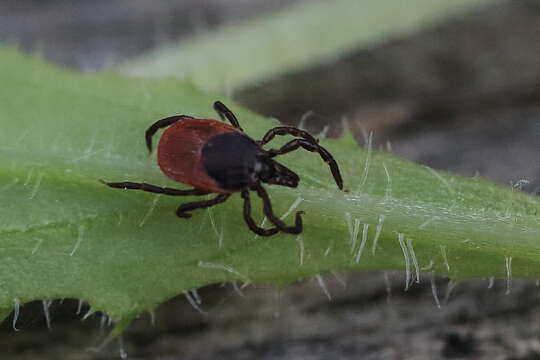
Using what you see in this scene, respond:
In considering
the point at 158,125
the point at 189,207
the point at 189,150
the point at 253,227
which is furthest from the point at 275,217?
the point at 158,125

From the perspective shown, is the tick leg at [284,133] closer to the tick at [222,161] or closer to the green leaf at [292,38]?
the tick at [222,161]

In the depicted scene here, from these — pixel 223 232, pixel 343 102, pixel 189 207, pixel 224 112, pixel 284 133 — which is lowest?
pixel 223 232

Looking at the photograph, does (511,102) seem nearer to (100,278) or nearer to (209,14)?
(209,14)

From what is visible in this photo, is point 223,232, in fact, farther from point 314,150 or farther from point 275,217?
point 314,150

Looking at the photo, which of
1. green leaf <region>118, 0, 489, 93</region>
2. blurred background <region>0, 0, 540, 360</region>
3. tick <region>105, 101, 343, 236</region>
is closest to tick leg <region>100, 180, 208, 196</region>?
tick <region>105, 101, 343, 236</region>

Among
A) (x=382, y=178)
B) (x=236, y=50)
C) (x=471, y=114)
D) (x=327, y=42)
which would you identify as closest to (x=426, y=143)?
(x=471, y=114)

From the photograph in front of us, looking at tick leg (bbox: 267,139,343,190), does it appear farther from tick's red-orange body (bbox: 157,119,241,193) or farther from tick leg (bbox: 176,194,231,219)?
tick leg (bbox: 176,194,231,219)
